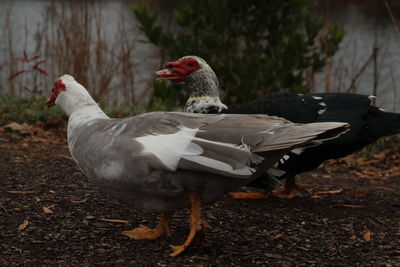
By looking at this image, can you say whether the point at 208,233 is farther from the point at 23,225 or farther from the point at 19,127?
the point at 19,127

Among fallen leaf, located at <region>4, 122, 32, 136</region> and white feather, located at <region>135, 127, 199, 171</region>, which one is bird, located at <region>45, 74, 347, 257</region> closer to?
white feather, located at <region>135, 127, 199, 171</region>

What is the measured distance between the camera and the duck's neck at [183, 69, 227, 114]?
434cm

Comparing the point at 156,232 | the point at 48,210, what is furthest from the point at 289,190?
the point at 48,210

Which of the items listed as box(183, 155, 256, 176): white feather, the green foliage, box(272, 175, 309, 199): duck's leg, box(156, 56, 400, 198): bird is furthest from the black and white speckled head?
the green foliage

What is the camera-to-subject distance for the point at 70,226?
336cm

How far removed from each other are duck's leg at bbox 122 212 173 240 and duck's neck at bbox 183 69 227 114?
1308 mm

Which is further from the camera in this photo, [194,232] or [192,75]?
[192,75]

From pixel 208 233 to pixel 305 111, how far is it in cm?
123

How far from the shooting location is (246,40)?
659 centimetres

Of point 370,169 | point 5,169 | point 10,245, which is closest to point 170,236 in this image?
point 10,245

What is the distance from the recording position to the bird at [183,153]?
2.74 meters

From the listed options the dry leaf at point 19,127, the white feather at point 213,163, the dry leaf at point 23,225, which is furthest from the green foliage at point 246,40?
the white feather at point 213,163

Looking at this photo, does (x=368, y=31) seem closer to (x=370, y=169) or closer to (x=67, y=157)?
(x=370, y=169)

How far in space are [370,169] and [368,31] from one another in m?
5.69
